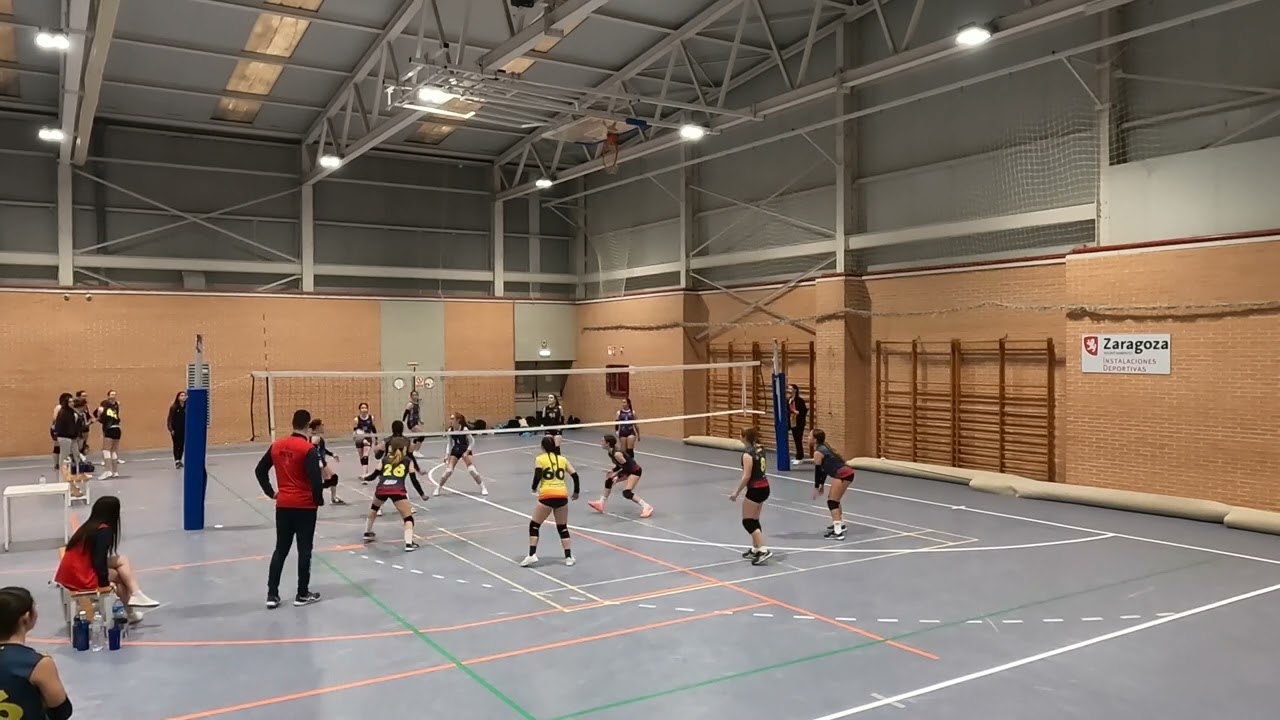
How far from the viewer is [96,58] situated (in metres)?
13.7

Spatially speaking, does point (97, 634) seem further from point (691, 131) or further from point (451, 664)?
point (691, 131)

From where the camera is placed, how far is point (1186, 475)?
14.2m

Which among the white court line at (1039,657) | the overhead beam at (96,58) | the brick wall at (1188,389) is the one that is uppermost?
the overhead beam at (96,58)

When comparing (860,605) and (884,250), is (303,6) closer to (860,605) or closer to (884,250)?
(884,250)

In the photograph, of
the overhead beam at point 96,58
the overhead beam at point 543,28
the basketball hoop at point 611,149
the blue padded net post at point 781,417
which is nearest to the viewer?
the overhead beam at point 96,58

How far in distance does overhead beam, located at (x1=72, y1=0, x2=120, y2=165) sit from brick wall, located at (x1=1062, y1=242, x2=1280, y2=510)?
1623 centimetres

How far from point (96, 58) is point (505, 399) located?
17546mm

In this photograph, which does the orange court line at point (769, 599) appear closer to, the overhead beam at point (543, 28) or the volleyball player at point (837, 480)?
the volleyball player at point (837, 480)

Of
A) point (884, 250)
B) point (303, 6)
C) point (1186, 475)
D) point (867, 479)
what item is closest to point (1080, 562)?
point (1186, 475)

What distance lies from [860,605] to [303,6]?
637 inches

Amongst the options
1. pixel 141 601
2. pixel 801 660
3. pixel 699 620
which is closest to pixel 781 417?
pixel 699 620

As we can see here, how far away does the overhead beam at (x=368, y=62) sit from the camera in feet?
56.8

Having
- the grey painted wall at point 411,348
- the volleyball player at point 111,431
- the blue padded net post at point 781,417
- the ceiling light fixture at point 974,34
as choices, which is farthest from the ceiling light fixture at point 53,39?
the grey painted wall at point 411,348

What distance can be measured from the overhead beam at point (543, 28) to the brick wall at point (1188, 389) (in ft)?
32.9
